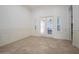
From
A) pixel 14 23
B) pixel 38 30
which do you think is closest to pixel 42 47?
pixel 38 30

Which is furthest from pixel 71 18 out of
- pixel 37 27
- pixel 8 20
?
pixel 8 20

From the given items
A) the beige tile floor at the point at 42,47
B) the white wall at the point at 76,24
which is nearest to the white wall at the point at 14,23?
the beige tile floor at the point at 42,47

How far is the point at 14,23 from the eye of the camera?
3.16 m

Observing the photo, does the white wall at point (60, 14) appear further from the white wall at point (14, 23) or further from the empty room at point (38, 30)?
the white wall at point (14, 23)

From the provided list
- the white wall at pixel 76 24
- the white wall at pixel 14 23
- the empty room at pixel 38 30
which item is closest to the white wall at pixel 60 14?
the empty room at pixel 38 30

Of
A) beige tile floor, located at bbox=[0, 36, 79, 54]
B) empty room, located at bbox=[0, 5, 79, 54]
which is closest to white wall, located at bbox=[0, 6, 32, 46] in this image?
empty room, located at bbox=[0, 5, 79, 54]

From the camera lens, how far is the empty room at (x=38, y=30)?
311 centimetres

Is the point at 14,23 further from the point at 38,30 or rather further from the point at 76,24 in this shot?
the point at 76,24

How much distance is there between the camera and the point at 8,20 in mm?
3146

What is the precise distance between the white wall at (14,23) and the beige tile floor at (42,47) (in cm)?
18

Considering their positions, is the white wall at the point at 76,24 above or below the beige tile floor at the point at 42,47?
above

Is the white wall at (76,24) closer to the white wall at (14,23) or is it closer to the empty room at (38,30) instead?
the empty room at (38,30)

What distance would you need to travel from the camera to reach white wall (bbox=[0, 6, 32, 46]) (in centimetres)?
312
